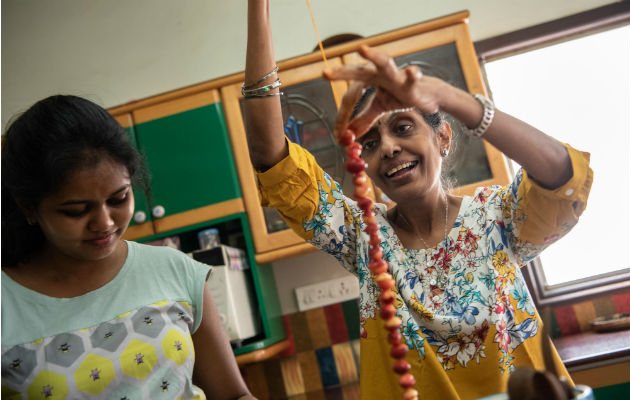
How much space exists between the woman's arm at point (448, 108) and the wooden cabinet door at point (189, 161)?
62.4 inches

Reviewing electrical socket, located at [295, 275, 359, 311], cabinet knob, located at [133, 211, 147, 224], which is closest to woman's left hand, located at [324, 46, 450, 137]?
cabinet knob, located at [133, 211, 147, 224]

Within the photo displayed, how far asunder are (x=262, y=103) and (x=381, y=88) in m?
0.37

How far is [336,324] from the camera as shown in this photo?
252cm

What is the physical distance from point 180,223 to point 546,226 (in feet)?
5.45

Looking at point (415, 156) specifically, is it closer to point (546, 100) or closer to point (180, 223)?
point (180, 223)

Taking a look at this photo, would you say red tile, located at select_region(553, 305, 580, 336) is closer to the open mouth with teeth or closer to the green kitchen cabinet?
the green kitchen cabinet

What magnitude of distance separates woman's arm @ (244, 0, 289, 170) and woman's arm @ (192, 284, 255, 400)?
32cm

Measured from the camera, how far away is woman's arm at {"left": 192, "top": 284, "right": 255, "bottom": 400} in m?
1.11

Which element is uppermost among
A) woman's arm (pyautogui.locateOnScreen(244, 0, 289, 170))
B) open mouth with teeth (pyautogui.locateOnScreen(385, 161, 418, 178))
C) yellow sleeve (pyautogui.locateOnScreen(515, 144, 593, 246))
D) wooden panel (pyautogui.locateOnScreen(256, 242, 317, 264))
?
woman's arm (pyautogui.locateOnScreen(244, 0, 289, 170))

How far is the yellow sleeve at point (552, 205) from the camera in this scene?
0.84 m

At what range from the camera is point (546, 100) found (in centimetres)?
246

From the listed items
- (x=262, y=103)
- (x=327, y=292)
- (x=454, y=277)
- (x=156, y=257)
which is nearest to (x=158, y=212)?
(x=327, y=292)

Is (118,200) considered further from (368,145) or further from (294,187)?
(368,145)

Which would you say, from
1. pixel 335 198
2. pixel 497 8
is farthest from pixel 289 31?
pixel 335 198
